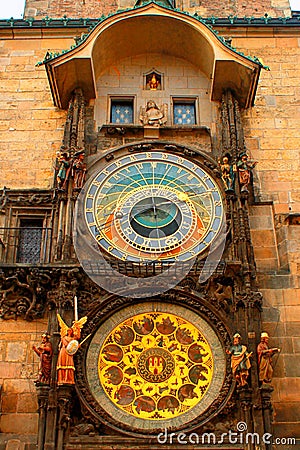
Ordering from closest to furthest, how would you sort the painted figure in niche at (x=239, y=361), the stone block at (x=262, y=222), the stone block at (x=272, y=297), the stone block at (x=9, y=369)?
the painted figure in niche at (x=239, y=361)
the stone block at (x=9, y=369)
the stone block at (x=272, y=297)
the stone block at (x=262, y=222)

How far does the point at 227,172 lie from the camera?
33.3 feet

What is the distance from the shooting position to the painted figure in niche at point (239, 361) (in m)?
8.23

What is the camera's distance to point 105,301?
29.2 ft

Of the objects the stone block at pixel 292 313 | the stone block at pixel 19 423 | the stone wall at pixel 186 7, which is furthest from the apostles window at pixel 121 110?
the stone block at pixel 19 423

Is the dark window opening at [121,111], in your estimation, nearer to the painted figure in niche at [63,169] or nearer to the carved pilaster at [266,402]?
the painted figure in niche at [63,169]

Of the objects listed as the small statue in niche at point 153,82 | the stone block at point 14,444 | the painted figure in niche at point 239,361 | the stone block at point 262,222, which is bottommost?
the stone block at point 14,444

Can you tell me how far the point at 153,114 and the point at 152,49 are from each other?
141 cm

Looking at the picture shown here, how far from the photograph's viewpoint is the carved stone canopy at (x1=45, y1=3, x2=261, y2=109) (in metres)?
10.9

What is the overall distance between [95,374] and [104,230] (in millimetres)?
2135

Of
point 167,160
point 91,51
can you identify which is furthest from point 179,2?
point 167,160

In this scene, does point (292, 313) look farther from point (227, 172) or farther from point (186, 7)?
point (186, 7)

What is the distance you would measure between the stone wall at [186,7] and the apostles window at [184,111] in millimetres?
3073

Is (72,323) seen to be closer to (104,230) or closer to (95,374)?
(95,374)

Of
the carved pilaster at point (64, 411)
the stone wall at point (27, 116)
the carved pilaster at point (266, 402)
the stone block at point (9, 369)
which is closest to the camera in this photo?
the carved pilaster at point (64, 411)
